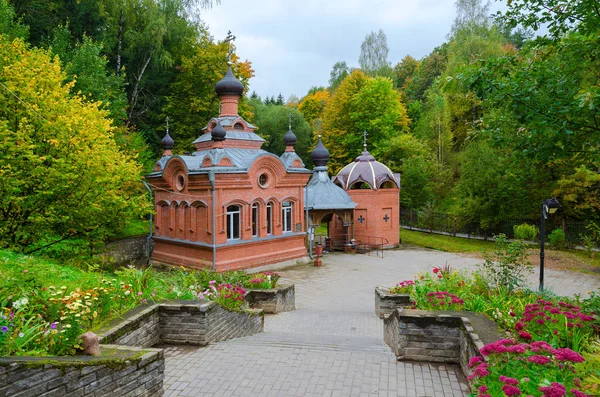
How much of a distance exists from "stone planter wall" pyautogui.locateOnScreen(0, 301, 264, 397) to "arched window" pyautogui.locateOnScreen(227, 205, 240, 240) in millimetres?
9214

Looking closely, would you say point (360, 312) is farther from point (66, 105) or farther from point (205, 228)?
point (66, 105)

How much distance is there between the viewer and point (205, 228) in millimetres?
16344

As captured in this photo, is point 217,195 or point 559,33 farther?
point 217,195

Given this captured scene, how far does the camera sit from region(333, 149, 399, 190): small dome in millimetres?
23219

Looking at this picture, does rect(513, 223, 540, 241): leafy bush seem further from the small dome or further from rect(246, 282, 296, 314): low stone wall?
rect(246, 282, 296, 314): low stone wall

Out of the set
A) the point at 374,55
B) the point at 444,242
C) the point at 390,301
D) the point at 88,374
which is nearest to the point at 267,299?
the point at 390,301

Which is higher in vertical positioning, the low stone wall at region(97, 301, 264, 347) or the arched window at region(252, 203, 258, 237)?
the arched window at region(252, 203, 258, 237)

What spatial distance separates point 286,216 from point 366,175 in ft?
21.1

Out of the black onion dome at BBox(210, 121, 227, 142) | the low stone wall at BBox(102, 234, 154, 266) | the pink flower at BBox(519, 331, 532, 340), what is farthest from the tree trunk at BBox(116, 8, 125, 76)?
the pink flower at BBox(519, 331, 532, 340)

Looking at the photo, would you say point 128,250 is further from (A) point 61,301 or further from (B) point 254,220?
(A) point 61,301

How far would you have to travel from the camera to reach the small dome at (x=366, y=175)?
914 inches

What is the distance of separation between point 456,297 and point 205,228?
11.4m

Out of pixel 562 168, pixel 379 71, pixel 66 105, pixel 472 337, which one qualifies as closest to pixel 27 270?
pixel 472 337

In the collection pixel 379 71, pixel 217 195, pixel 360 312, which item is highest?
pixel 379 71
